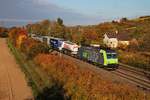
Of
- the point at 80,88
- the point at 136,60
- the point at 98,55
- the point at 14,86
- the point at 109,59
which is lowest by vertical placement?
the point at 14,86

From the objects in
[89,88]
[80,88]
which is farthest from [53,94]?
[89,88]

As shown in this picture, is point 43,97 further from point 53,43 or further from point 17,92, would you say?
point 53,43

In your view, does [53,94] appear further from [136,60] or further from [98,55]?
[136,60]

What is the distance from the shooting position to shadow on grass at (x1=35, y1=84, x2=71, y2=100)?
73.6 ft

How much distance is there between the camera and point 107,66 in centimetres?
3588

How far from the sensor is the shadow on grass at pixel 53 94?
883 inches

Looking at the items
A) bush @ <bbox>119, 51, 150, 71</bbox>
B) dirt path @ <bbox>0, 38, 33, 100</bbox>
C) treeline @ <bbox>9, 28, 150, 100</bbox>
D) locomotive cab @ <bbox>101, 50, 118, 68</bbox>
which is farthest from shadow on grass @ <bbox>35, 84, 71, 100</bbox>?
bush @ <bbox>119, 51, 150, 71</bbox>

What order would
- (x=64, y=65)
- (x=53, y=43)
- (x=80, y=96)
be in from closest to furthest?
(x=80, y=96)
(x=64, y=65)
(x=53, y=43)

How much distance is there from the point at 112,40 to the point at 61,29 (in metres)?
21.7

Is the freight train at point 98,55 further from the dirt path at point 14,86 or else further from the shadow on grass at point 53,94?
the shadow on grass at point 53,94

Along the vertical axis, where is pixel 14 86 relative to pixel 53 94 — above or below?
below

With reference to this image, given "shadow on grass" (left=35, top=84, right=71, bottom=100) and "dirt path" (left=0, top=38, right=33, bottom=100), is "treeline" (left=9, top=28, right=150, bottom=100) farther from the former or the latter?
"dirt path" (left=0, top=38, right=33, bottom=100)

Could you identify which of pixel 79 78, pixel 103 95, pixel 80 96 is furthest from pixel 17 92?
pixel 103 95

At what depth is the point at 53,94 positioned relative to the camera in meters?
23.0
